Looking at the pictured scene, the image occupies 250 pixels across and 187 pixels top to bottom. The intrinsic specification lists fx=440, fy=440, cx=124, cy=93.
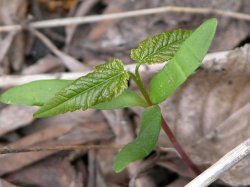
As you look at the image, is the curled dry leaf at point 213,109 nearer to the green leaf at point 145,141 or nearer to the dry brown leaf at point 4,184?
the green leaf at point 145,141

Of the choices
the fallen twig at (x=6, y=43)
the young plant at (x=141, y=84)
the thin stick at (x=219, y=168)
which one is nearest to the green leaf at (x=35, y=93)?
the young plant at (x=141, y=84)

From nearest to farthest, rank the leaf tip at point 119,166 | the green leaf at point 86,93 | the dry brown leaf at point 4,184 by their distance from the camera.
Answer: the green leaf at point 86,93 → the leaf tip at point 119,166 → the dry brown leaf at point 4,184

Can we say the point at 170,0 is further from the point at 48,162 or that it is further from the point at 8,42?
the point at 48,162

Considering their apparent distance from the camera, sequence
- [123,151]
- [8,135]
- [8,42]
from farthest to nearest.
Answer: [8,42]
[8,135]
[123,151]

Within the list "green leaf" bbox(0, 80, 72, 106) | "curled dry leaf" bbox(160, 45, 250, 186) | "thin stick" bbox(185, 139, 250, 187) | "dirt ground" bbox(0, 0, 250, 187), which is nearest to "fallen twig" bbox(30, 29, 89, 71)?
"dirt ground" bbox(0, 0, 250, 187)

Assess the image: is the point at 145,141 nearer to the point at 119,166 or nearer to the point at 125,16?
the point at 119,166

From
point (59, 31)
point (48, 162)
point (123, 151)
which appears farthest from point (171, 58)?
point (59, 31)
